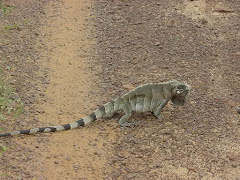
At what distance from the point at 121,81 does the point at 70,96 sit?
1803 millimetres

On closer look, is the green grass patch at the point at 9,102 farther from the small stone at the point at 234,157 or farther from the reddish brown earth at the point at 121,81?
the small stone at the point at 234,157

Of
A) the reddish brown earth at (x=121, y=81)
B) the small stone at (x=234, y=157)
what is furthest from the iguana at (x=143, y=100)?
the small stone at (x=234, y=157)

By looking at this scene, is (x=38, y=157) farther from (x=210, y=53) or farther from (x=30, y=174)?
(x=210, y=53)

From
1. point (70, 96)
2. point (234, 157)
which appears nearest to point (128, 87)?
point (70, 96)

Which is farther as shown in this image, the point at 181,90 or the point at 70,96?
the point at 70,96

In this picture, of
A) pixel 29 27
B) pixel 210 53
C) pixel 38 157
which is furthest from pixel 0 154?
pixel 210 53

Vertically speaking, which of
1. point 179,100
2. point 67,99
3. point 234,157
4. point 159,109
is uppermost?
point 179,100

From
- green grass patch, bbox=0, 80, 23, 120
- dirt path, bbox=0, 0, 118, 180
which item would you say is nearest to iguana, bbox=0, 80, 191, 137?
dirt path, bbox=0, 0, 118, 180

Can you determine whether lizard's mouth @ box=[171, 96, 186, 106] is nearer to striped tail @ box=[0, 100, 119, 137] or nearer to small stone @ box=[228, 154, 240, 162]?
striped tail @ box=[0, 100, 119, 137]

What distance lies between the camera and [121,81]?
12.2m

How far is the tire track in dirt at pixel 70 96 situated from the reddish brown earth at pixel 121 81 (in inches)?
1.1

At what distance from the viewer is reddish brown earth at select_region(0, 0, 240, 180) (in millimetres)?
8719

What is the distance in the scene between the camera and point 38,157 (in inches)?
339

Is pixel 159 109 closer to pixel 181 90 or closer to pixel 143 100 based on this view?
pixel 143 100
